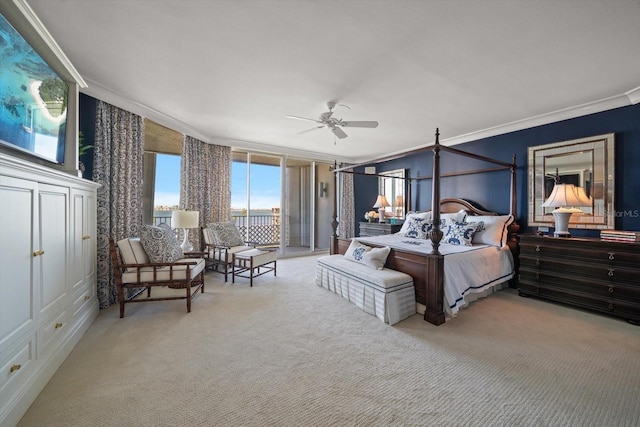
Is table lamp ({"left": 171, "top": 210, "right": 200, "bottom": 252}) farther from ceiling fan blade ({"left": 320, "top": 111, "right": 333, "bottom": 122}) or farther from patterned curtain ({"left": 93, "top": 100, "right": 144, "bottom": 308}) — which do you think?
ceiling fan blade ({"left": 320, "top": 111, "right": 333, "bottom": 122})

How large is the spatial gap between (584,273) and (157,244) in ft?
16.4

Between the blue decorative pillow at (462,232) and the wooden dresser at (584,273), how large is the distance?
1.87 feet

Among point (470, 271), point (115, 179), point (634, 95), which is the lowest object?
point (470, 271)

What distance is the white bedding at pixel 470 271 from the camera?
106 inches

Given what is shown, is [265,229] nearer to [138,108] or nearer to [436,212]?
[138,108]

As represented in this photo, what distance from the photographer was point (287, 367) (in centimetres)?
188

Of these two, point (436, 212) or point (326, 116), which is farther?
point (326, 116)

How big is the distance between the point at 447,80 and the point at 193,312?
3770mm

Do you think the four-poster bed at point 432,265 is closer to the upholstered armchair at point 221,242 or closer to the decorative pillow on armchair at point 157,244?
the upholstered armchair at point 221,242

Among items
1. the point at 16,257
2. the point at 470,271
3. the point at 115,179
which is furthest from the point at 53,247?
the point at 470,271

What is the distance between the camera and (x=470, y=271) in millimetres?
2963

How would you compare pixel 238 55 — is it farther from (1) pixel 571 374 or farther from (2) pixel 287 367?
(1) pixel 571 374

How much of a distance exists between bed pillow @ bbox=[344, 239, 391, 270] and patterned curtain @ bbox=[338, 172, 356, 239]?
3.28 m

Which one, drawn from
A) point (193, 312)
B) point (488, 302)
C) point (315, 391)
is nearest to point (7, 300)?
point (193, 312)
